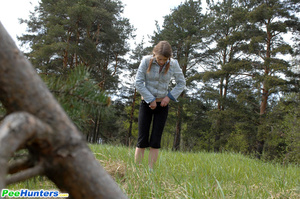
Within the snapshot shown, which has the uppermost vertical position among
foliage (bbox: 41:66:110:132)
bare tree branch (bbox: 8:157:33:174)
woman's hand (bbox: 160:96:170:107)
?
woman's hand (bbox: 160:96:170:107)

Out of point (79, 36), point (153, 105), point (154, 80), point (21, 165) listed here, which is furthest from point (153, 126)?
point (79, 36)

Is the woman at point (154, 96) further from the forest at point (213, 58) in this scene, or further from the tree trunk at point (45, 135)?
the forest at point (213, 58)

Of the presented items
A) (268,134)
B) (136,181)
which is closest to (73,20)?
(268,134)

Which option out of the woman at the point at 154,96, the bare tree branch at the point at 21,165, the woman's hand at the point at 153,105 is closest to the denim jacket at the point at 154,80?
the woman at the point at 154,96

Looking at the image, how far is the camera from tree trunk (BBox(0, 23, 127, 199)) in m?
0.51

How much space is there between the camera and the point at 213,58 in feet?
62.3

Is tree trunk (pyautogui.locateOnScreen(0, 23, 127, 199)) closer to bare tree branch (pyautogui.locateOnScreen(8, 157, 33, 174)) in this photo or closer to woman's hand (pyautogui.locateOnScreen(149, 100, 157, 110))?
bare tree branch (pyautogui.locateOnScreen(8, 157, 33, 174))

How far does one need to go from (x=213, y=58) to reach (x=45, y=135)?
1948 cm

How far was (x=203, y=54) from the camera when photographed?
18859 mm

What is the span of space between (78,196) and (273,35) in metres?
15.3

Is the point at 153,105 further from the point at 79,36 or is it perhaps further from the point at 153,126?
the point at 79,36

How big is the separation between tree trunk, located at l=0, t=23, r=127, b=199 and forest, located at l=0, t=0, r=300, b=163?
6.98 m

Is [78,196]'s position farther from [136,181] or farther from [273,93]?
[273,93]

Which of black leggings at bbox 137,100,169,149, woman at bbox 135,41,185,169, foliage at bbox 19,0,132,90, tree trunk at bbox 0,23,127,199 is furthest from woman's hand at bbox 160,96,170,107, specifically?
foliage at bbox 19,0,132,90
